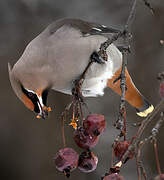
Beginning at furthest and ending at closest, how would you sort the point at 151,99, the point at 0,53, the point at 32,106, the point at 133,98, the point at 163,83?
1. the point at 0,53
2. the point at 151,99
3. the point at 133,98
4. the point at 32,106
5. the point at 163,83

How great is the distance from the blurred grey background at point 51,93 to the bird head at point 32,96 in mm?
2426

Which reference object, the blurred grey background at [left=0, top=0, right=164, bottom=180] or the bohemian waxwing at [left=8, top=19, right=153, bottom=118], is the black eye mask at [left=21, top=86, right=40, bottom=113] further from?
the blurred grey background at [left=0, top=0, right=164, bottom=180]

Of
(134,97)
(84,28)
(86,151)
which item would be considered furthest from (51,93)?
(86,151)

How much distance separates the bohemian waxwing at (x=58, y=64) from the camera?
8.77ft

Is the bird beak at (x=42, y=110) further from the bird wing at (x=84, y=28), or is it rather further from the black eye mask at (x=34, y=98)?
the bird wing at (x=84, y=28)

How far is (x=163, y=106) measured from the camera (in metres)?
1.59

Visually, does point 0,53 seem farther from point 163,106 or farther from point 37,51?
point 163,106

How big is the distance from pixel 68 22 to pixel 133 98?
739 millimetres

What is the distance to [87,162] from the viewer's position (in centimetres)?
191

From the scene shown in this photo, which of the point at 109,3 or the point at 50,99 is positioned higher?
the point at 109,3

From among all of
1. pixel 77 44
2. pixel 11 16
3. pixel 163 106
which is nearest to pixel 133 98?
pixel 77 44

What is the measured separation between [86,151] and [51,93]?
335 centimetres

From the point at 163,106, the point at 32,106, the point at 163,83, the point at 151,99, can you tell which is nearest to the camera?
the point at 163,106

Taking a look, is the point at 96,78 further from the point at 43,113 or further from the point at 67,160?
the point at 67,160
